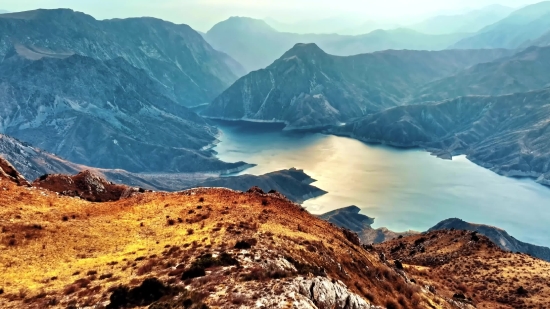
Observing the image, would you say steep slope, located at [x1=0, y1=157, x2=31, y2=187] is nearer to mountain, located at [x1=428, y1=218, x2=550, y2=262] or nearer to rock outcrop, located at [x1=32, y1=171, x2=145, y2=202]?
rock outcrop, located at [x1=32, y1=171, x2=145, y2=202]

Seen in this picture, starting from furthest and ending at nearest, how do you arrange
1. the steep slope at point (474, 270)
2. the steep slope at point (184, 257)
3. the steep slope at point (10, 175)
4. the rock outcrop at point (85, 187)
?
the rock outcrop at point (85, 187) < the steep slope at point (474, 270) < the steep slope at point (10, 175) < the steep slope at point (184, 257)

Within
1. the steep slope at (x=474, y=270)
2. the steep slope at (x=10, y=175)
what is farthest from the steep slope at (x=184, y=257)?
the steep slope at (x=474, y=270)

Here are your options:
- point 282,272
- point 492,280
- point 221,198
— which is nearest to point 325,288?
point 282,272

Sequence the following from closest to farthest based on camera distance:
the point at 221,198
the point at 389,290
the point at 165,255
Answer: the point at 165,255 → the point at 389,290 → the point at 221,198

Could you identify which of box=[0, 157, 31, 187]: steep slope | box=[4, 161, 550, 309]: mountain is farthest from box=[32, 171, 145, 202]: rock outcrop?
box=[4, 161, 550, 309]: mountain

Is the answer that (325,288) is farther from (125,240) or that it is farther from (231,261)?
(125,240)

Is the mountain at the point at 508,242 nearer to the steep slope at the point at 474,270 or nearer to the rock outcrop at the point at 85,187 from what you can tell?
the steep slope at the point at 474,270
